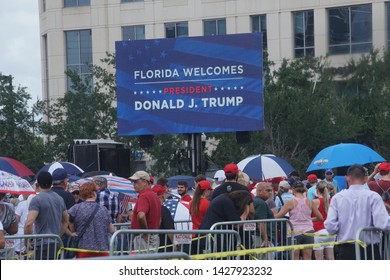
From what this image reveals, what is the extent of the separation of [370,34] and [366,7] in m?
1.47

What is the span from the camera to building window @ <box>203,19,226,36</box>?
202 ft

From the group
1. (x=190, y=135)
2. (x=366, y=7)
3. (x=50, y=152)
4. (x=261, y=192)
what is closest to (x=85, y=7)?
(x=366, y=7)

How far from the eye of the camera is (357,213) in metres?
10.8

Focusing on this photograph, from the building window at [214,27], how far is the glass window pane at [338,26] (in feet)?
21.2

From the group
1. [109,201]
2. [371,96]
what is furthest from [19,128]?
[109,201]

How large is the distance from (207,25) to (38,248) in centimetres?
5127

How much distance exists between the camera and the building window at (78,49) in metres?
64.9

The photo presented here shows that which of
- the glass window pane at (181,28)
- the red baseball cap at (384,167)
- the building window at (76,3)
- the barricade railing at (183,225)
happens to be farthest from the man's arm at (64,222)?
the building window at (76,3)

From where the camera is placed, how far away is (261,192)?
49.0 feet

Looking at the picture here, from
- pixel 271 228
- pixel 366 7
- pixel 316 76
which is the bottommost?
pixel 271 228

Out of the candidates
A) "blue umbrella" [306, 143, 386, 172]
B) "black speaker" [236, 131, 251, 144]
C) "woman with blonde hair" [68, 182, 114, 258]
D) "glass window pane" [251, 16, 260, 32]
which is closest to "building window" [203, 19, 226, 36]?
"glass window pane" [251, 16, 260, 32]

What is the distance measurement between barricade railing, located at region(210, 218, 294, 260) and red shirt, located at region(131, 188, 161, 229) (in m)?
0.91

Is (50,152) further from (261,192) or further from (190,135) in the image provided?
(261,192)

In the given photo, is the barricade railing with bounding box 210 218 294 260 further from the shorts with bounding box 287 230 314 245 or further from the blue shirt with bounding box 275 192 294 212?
the blue shirt with bounding box 275 192 294 212
